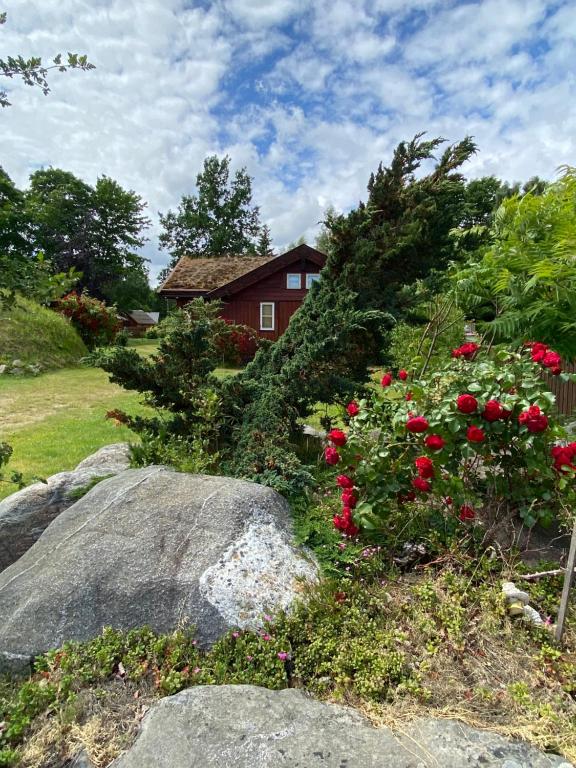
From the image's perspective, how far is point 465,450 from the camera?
2.33 metres

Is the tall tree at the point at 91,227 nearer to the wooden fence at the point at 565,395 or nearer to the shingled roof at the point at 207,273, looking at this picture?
the shingled roof at the point at 207,273

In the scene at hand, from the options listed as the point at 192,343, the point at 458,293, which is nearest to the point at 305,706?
the point at 192,343

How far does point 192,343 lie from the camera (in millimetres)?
3975

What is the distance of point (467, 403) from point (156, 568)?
79.9 inches

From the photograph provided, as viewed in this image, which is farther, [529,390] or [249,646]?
[529,390]

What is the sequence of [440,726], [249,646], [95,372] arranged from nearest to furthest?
[440,726]
[249,646]
[95,372]

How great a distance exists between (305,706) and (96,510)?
77.1 inches

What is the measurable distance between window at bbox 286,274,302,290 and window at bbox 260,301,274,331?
1108mm

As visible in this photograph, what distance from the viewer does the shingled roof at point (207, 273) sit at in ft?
59.6

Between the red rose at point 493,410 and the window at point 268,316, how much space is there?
51.5 ft

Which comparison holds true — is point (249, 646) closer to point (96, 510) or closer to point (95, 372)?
point (96, 510)

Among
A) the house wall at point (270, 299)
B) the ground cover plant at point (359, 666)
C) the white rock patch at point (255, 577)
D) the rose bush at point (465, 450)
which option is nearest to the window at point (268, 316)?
the house wall at point (270, 299)

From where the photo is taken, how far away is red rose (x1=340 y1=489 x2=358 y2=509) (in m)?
2.64

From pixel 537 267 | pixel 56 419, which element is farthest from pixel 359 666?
pixel 56 419
